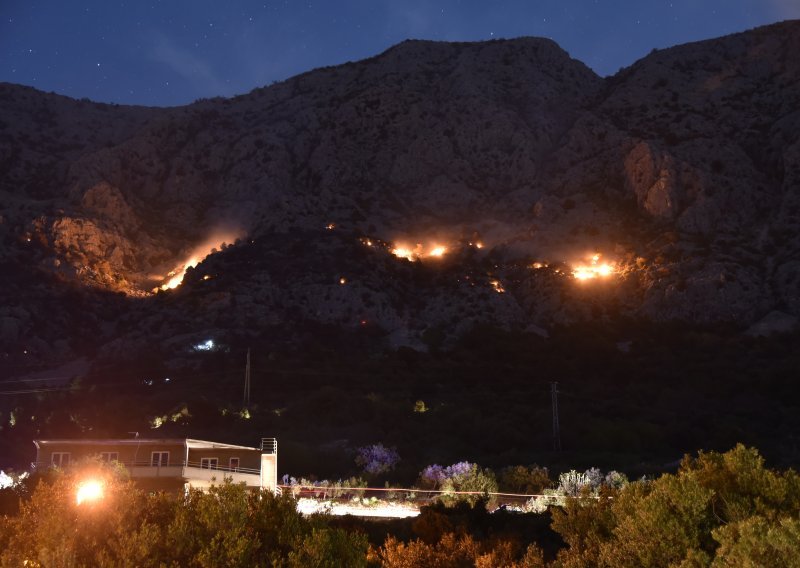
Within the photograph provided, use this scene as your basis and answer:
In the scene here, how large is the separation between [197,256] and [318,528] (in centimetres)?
12855

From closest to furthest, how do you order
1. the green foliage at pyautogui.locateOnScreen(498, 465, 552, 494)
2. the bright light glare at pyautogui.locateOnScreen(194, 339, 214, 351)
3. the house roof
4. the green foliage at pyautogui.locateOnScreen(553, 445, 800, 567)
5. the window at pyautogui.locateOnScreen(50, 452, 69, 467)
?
the green foliage at pyautogui.locateOnScreen(553, 445, 800, 567) < the house roof < the window at pyautogui.locateOnScreen(50, 452, 69, 467) < the green foliage at pyautogui.locateOnScreen(498, 465, 552, 494) < the bright light glare at pyautogui.locateOnScreen(194, 339, 214, 351)

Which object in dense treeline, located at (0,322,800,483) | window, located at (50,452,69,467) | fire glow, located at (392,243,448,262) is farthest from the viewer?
fire glow, located at (392,243,448,262)

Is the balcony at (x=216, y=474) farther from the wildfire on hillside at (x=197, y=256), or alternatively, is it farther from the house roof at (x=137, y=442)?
the wildfire on hillside at (x=197, y=256)

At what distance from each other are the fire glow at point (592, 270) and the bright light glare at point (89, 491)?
10612 cm

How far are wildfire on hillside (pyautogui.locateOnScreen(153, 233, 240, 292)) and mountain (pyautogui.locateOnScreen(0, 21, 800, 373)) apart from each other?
0.97 metres

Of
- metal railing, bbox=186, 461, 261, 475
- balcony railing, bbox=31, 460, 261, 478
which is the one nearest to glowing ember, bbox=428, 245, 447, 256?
metal railing, bbox=186, 461, 261, 475

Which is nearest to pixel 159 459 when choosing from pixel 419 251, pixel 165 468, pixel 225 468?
pixel 165 468

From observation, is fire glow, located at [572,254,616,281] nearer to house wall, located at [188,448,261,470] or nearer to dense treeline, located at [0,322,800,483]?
dense treeline, located at [0,322,800,483]

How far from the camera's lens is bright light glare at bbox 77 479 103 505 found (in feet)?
67.3

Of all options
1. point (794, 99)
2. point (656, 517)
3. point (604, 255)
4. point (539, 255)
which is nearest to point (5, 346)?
point (539, 255)

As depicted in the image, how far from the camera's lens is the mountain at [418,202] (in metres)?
116

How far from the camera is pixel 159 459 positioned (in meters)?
49.3

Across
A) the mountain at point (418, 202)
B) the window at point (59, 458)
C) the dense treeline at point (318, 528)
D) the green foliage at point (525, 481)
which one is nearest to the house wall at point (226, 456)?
the window at point (59, 458)

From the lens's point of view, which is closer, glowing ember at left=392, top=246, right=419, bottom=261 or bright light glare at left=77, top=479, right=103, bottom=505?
bright light glare at left=77, top=479, right=103, bottom=505
